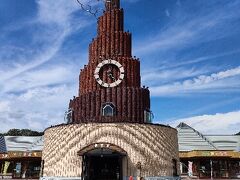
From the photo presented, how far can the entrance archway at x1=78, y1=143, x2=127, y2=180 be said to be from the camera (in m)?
35.2

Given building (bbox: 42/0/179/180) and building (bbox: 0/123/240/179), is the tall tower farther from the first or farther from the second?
building (bbox: 0/123/240/179)

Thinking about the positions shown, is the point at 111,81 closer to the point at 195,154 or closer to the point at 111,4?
the point at 111,4

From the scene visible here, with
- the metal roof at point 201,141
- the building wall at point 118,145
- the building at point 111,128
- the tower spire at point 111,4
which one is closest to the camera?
the building wall at point 118,145

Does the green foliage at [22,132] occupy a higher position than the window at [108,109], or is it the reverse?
the green foliage at [22,132]

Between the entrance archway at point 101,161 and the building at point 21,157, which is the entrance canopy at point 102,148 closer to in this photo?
the entrance archway at point 101,161

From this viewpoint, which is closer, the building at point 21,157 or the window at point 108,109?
the window at point 108,109

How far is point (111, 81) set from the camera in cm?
4503

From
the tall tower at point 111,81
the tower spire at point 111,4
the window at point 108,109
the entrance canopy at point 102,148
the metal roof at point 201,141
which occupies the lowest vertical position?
the entrance canopy at point 102,148

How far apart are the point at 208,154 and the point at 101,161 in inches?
968

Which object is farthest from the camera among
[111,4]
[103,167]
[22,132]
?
[22,132]

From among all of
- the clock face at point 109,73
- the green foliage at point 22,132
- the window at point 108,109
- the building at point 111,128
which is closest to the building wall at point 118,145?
the building at point 111,128

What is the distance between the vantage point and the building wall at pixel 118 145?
35906 mm

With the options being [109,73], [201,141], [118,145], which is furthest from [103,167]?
[201,141]

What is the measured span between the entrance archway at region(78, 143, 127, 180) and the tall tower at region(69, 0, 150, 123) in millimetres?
3839
